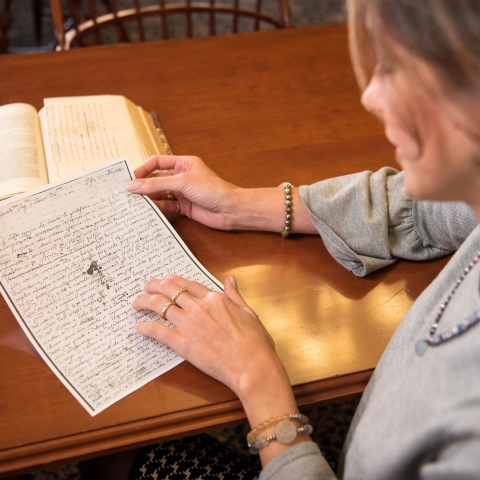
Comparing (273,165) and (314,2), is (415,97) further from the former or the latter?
(314,2)

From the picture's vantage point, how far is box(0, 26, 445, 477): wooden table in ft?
2.21

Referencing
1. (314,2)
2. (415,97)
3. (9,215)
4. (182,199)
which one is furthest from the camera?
(314,2)

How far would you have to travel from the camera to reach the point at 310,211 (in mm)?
900

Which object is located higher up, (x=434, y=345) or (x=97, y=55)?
(x=97, y=55)

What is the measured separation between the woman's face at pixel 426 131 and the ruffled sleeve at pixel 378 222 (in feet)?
0.86

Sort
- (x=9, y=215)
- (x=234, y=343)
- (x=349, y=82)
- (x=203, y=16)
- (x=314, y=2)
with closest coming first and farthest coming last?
(x=234, y=343)
(x=9, y=215)
(x=349, y=82)
(x=203, y=16)
(x=314, y=2)

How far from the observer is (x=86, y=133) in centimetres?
102

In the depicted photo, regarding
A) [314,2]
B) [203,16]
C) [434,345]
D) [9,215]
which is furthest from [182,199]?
[314,2]

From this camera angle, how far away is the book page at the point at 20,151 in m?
0.89

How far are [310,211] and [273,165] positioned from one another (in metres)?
0.18

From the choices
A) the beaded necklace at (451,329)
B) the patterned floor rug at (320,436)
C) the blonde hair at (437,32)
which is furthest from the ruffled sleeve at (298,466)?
the patterned floor rug at (320,436)

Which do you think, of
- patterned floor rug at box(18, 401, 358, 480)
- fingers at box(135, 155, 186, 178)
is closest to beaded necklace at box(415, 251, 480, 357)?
fingers at box(135, 155, 186, 178)

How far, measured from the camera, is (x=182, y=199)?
0.93m

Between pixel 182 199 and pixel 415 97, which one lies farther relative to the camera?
pixel 182 199
